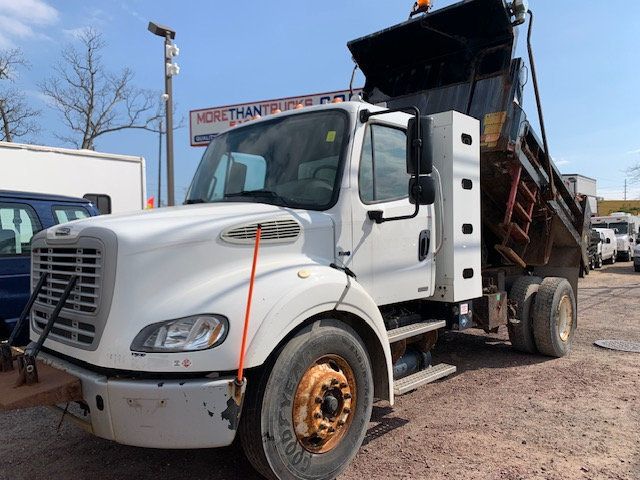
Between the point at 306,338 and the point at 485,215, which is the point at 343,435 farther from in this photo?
the point at 485,215

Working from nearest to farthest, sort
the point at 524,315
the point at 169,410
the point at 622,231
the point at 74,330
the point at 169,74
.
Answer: the point at 169,410 → the point at 74,330 → the point at 524,315 → the point at 169,74 → the point at 622,231

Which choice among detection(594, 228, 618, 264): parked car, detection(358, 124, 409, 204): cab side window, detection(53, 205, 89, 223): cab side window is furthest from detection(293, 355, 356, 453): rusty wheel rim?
detection(594, 228, 618, 264): parked car

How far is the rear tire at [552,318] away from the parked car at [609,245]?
17254mm

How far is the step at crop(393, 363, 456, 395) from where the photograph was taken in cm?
386

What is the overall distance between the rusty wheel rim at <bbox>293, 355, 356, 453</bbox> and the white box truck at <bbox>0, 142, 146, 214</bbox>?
231 inches

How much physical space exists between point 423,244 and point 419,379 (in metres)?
1.09

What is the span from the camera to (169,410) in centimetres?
260

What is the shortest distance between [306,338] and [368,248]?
40.4 inches

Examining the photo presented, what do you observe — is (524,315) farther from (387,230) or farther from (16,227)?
(16,227)

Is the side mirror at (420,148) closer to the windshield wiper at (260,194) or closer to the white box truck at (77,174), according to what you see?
the windshield wiper at (260,194)

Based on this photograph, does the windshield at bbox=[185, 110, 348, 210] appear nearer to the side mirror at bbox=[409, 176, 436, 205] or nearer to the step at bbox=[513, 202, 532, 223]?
the side mirror at bbox=[409, 176, 436, 205]

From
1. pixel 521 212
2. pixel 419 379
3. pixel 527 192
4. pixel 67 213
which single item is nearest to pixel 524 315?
pixel 521 212

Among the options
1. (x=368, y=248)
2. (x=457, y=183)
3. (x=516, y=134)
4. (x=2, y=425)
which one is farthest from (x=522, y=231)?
(x=2, y=425)

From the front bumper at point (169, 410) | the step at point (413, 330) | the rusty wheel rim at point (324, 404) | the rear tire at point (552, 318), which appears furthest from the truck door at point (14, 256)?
the rear tire at point (552, 318)
